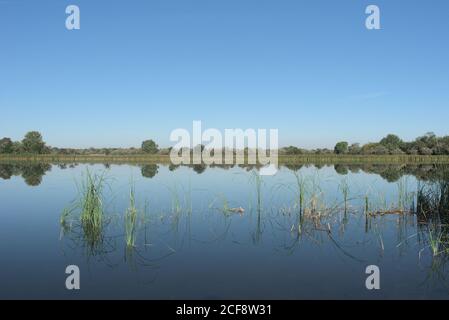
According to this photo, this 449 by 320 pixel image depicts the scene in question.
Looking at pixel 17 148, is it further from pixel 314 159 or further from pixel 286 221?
pixel 286 221

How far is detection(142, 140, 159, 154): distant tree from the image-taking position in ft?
269

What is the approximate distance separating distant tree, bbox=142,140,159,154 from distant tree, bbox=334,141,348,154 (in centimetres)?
3734

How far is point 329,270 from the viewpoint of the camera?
5.62 meters

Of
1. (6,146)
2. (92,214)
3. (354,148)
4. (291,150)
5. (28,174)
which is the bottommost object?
(92,214)

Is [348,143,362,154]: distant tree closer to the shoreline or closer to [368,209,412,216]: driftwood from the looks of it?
the shoreline

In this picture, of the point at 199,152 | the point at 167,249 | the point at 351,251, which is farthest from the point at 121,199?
the point at 199,152

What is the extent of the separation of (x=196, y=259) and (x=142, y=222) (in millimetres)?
2909

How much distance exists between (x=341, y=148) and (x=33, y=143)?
59.0m

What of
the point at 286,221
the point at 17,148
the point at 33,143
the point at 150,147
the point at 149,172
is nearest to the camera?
the point at 286,221

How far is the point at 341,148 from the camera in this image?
84.5 metres

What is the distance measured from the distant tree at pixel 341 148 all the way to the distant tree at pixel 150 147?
123ft

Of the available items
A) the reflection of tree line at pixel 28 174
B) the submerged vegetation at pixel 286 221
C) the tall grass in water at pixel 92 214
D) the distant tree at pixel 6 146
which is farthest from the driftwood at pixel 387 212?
the distant tree at pixel 6 146

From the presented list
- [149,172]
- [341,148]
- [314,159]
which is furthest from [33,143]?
[341,148]
